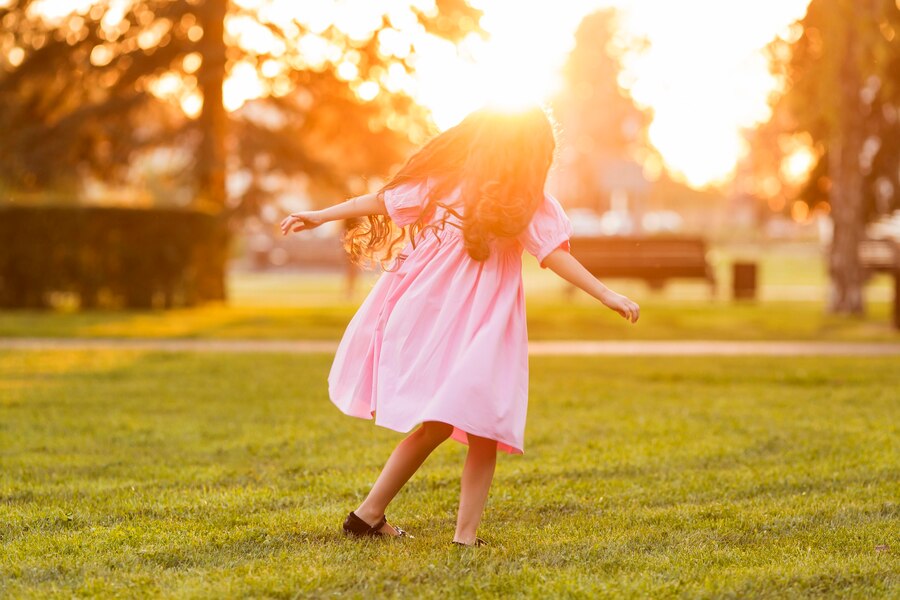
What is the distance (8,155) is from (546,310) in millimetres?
8531

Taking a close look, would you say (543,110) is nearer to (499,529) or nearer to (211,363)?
(499,529)

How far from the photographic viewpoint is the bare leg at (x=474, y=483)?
441 cm

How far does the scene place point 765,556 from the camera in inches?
171

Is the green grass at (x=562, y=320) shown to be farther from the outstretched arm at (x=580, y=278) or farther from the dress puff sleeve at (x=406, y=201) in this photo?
the outstretched arm at (x=580, y=278)

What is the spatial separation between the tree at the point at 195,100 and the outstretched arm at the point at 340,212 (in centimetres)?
1222

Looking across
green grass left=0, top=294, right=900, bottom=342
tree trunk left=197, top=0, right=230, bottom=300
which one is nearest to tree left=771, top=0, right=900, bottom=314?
green grass left=0, top=294, right=900, bottom=342

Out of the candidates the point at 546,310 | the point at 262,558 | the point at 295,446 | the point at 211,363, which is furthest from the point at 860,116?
the point at 262,558

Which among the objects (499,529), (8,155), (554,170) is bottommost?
(499,529)

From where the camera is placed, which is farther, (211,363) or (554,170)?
(211,363)

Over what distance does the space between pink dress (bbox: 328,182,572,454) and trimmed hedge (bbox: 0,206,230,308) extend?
1313cm

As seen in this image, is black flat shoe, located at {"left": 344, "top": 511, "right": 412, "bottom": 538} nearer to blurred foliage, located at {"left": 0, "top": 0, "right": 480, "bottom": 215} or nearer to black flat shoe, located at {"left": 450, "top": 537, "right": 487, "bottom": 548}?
black flat shoe, located at {"left": 450, "top": 537, "right": 487, "bottom": 548}

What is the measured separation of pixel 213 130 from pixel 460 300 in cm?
1468

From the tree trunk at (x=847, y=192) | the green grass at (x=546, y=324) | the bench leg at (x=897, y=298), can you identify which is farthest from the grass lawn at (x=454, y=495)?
the tree trunk at (x=847, y=192)

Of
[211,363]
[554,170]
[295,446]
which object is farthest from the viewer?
[211,363]
